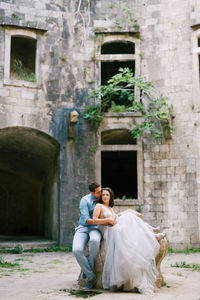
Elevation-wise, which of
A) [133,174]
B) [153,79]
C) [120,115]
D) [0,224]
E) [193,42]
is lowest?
[0,224]

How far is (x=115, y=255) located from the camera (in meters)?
5.57

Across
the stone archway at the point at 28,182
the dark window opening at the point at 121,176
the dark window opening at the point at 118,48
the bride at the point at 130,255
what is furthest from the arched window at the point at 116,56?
the bride at the point at 130,255

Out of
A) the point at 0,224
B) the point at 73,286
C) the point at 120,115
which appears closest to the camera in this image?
the point at 73,286

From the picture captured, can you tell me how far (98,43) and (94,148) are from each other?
152 inches

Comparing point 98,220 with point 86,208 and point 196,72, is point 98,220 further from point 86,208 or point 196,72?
point 196,72

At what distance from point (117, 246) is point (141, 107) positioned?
333 inches

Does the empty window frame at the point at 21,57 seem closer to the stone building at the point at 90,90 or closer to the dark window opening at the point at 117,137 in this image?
the stone building at the point at 90,90

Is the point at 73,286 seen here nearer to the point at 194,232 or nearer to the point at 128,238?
the point at 128,238

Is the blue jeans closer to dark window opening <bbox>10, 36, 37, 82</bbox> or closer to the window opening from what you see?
the window opening

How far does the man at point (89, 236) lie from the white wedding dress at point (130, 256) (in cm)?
18

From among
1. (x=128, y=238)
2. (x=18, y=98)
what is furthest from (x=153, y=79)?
(x=128, y=238)

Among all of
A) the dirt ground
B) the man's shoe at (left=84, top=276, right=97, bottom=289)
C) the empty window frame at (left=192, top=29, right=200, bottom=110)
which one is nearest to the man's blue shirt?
the man's shoe at (left=84, top=276, right=97, bottom=289)

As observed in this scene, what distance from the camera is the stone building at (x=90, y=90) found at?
13.1 meters

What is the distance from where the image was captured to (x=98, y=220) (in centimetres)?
592
